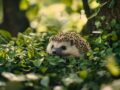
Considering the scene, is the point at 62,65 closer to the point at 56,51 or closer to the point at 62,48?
the point at 56,51

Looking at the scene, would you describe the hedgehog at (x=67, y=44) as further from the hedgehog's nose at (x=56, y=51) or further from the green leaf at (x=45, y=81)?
the green leaf at (x=45, y=81)

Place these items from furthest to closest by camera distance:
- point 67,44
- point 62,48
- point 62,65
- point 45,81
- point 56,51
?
point 62,48 < point 67,44 < point 56,51 < point 62,65 < point 45,81

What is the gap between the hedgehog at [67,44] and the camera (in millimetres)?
7480

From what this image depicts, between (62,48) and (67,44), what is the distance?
0.14m

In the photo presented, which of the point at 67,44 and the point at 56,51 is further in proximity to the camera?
the point at 67,44

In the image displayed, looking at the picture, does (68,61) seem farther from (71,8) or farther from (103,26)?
(71,8)

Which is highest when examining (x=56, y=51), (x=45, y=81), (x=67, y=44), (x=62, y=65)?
(x=67, y=44)

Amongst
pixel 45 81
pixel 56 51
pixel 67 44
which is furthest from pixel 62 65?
pixel 67 44

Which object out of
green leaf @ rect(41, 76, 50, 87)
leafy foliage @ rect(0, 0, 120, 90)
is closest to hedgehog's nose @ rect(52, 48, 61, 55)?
leafy foliage @ rect(0, 0, 120, 90)

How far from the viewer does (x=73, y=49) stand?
304 inches

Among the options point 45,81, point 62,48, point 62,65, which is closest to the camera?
point 45,81

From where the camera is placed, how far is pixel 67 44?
25.8ft

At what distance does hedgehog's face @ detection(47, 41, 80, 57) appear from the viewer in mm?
7574

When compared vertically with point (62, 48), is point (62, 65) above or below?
below
